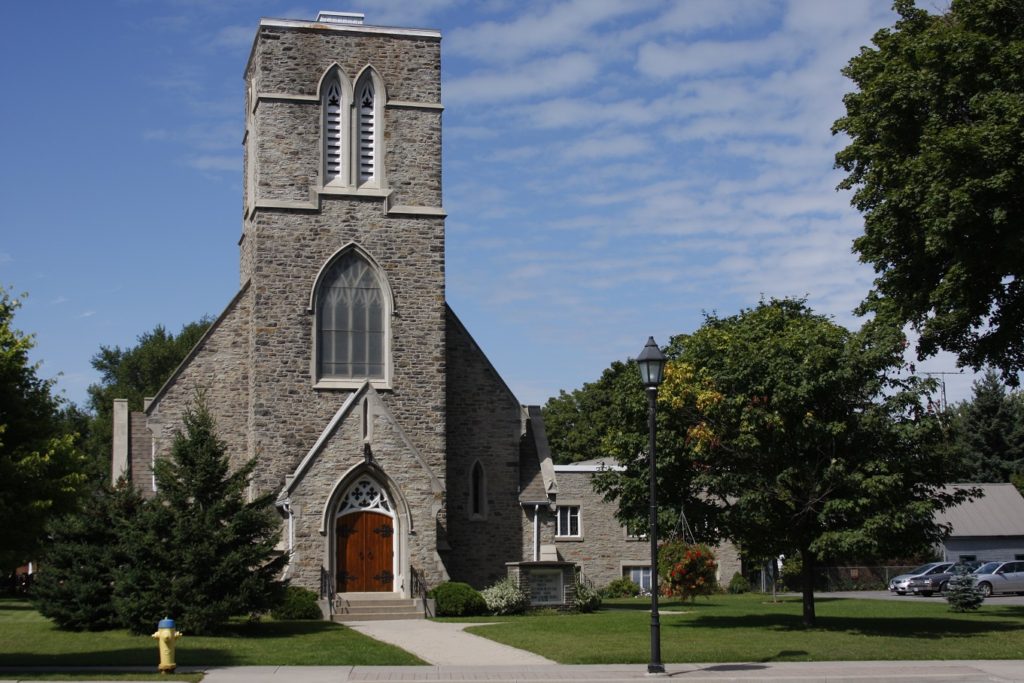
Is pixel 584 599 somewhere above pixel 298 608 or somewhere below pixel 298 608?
below

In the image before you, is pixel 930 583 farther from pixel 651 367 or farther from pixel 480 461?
pixel 651 367

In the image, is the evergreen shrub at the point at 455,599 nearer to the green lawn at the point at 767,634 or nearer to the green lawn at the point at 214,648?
the green lawn at the point at 767,634

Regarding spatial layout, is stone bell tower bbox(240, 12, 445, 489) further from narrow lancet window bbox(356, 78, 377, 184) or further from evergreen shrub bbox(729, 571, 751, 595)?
evergreen shrub bbox(729, 571, 751, 595)

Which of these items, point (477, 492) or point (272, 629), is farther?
point (477, 492)

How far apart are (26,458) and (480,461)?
18.9 metres

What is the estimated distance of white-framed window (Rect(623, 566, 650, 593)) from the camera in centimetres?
4803

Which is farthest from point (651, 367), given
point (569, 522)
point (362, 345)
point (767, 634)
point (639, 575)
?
point (639, 575)

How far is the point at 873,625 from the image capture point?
1037 inches

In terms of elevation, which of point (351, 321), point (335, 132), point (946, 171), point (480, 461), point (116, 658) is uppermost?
point (335, 132)

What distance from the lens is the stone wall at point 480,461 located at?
33.8 m

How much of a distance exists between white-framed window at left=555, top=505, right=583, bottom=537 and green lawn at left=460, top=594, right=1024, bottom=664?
13515mm

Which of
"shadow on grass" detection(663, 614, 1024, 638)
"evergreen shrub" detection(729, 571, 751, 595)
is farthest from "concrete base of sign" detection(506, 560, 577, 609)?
"evergreen shrub" detection(729, 571, 751, 595)

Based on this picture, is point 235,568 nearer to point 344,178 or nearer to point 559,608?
point 559,608

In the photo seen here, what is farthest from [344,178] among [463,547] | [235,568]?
[235,568]
